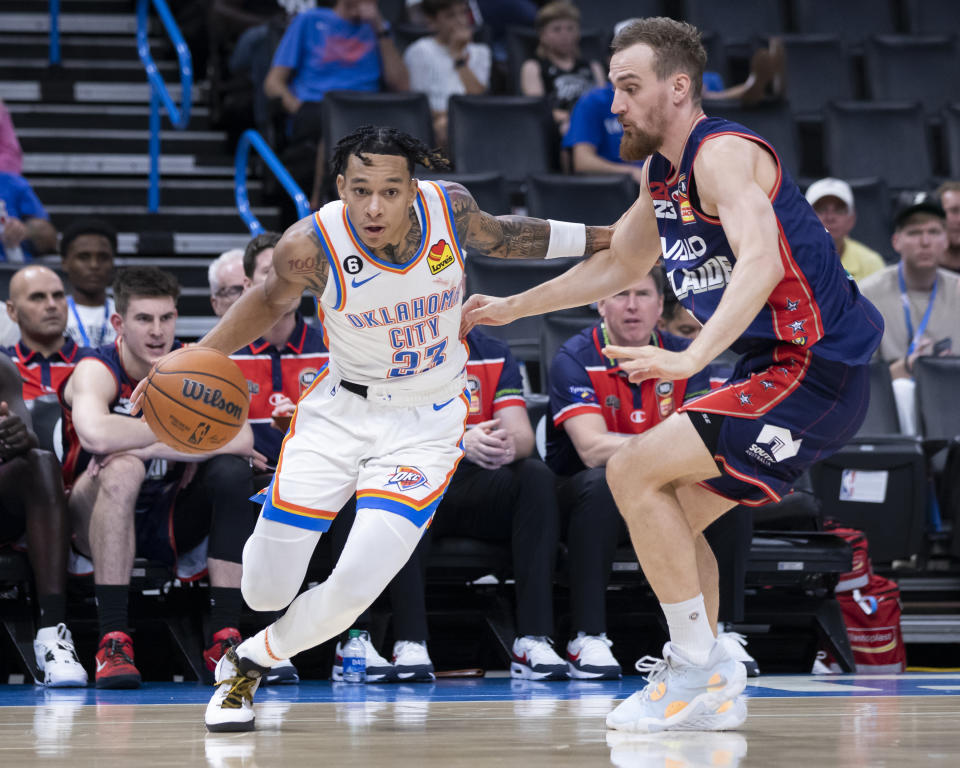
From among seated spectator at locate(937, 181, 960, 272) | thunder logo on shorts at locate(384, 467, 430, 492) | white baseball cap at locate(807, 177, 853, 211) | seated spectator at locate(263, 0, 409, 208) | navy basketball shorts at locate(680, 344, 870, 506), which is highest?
seated spectator at locate(263, 0, 409, 208)

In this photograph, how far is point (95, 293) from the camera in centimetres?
643

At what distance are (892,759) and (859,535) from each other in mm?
2941

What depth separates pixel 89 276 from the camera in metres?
6.37

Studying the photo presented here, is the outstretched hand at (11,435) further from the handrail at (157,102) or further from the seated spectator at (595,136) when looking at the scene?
the seated spectator at (595,136)

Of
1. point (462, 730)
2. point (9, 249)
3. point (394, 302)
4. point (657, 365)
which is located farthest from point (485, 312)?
point (9, 249)

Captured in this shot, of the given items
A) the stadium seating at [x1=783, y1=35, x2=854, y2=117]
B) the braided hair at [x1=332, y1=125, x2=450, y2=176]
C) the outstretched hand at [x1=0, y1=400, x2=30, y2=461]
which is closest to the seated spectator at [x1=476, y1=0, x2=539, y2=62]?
the stadium seating at [x1=783, y1=35, x2=854, y2=117]

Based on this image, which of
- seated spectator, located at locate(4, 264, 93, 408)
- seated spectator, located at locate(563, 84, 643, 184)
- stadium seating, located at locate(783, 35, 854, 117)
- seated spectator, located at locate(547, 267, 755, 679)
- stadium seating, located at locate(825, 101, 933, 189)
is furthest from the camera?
stadium seating, located at locate(783, 35, 854, 117)

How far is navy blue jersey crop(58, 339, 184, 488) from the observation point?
17.1ft

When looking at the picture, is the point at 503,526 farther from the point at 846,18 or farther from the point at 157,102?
the point at 846,18

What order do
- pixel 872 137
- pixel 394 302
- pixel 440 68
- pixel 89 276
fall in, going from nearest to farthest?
1. pixel 394 302
2. pixel 89 276
3. pixel 440 68
4. pixel 872 137

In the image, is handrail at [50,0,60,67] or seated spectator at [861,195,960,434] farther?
handrail at [50,0,60,67]

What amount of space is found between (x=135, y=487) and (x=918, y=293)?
419cm

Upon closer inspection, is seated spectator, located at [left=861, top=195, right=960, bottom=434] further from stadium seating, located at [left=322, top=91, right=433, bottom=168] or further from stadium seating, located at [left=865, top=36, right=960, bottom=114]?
stadium seating, located at [left=865, top=36, right=960, bottom=114]

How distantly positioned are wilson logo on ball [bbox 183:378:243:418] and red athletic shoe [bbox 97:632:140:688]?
143cm
